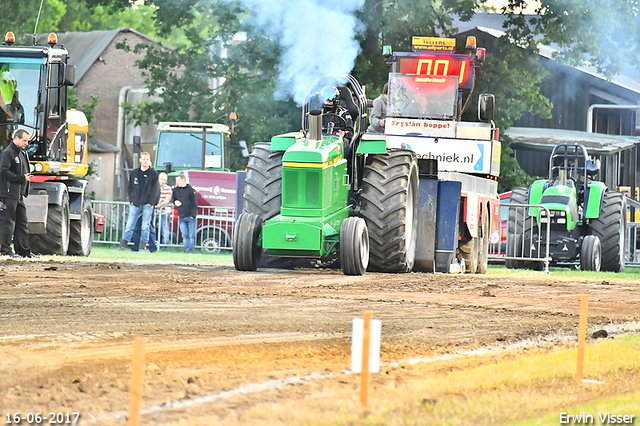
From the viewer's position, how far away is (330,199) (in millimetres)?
13352

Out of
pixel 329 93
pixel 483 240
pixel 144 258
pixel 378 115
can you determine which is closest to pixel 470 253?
pixel 483 240

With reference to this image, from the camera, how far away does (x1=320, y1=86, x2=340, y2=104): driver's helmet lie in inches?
566

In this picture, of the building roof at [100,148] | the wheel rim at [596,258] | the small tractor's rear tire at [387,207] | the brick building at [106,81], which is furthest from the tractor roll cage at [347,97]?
the brick building at [106,81]

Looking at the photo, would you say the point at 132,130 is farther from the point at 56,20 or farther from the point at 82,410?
the point at 82,410

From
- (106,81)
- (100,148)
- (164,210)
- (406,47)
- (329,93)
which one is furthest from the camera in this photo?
(106,81)

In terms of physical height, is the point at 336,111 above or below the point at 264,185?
above

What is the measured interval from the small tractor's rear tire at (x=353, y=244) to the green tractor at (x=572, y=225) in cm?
752

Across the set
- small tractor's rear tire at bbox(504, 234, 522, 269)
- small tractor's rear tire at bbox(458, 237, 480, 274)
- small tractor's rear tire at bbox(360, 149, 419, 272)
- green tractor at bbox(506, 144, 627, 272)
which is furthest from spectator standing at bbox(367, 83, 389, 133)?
small tractor's rear tire at bbox(504, 234, 522, 269)

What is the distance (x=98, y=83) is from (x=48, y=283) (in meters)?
37.6

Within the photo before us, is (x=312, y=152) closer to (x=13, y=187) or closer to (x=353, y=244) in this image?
(x=353, y=244)

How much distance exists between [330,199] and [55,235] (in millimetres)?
5911

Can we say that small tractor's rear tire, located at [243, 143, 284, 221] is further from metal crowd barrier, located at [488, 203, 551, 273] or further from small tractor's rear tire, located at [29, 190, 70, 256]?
metal crowd barrier, located at [488, 203, 551, 273]

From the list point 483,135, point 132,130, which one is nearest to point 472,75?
point 483,135

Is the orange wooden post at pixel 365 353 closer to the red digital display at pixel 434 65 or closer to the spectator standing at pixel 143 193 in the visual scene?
the red digital display at pixel 434 65
